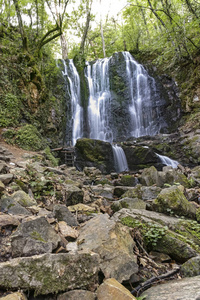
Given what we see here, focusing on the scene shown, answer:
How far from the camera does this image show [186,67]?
14.7m

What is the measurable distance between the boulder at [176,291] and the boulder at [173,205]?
159 cm

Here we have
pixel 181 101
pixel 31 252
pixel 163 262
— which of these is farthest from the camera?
A: pixel 181 101

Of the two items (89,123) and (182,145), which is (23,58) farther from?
(182,145)

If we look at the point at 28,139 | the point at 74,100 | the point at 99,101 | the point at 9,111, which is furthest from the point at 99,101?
the point at 28,139

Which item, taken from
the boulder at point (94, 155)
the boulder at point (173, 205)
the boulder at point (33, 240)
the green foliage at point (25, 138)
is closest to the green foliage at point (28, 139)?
the green foliage at point (25, 138)

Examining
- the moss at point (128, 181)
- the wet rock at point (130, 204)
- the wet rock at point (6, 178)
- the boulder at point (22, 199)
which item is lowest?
the moss at point (128, 181)

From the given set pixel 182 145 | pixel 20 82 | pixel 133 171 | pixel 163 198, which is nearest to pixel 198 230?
pixel 163 198

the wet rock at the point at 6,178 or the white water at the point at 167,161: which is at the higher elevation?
the wet rock at the point at 6,178

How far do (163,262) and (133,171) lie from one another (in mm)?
8727

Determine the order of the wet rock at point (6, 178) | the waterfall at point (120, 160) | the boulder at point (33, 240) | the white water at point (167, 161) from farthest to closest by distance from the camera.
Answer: the waterfall at point (120, 160) → the white water at point (167, 161) → the wet rock at point (6, 178) → the boulder at point (33, 240)

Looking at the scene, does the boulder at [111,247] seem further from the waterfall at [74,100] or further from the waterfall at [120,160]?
the waterfall at [74,100]

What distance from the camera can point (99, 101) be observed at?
54.3 ft

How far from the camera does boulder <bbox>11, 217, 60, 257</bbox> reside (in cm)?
141

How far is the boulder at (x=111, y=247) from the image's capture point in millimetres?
1510
